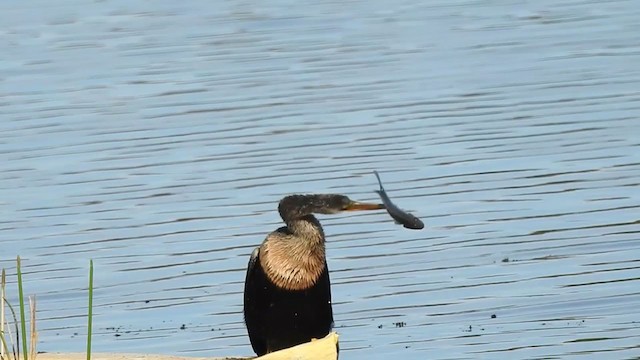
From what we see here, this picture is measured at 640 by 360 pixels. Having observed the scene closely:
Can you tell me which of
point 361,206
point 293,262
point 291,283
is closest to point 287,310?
point 291,283

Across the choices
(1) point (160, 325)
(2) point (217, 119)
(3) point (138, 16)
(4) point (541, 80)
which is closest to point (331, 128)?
(2) point (217, 119)

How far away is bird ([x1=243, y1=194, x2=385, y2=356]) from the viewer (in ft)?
26.1

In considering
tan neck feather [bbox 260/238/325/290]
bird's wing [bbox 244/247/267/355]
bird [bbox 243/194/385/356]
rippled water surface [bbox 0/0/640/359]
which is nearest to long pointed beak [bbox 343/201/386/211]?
bird [bbox 243/194/385/356]

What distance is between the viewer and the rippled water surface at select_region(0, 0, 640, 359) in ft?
31.6

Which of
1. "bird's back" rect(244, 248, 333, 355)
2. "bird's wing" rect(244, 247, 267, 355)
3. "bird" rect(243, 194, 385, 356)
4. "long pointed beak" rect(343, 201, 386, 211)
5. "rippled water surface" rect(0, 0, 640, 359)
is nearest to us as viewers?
"long pointed beak" rect(343, 201, 386, 211)

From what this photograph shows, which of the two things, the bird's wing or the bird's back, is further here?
the bird's wing

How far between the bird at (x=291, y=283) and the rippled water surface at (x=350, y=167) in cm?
87

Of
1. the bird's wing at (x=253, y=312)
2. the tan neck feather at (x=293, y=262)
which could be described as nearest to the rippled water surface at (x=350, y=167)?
the bird's wing at (x=253, y=312)

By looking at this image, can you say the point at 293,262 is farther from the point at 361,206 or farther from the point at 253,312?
the point at 361,206

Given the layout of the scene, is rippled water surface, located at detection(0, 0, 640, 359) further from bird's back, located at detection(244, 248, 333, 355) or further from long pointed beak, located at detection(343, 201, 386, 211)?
long pointed beak, located at detection(343, 201, 386, 211)

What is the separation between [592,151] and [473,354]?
4429mm

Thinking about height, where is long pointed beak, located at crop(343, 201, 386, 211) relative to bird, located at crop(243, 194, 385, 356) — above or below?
above

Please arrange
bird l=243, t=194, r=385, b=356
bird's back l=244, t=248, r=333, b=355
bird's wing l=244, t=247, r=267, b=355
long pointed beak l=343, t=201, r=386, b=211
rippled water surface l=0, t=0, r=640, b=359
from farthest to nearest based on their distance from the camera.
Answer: rippled water surface l=0, t=0, r=640, b=359 → bird's wing l=244, t=247, r=267, b=355 → bird's back l=244, t=248, r=333, b=355 → bird l=243, t=194, r=385, b=356 → long pointed beak l=343, t=201, r=386, b=211

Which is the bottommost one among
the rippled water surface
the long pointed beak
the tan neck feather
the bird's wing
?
the rippled water surface
